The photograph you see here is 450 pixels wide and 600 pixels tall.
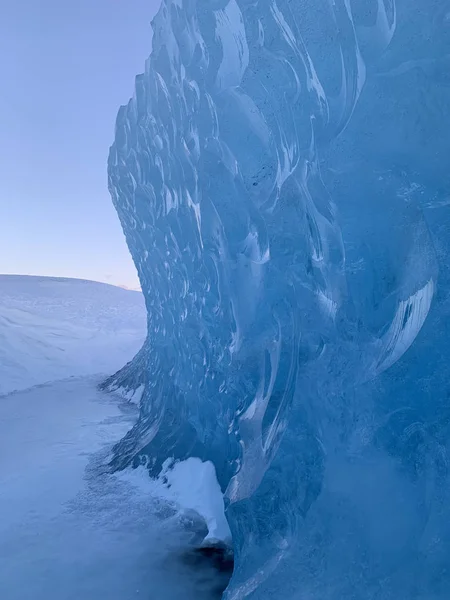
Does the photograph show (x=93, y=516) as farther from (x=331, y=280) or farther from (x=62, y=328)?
(x=62, y=328)

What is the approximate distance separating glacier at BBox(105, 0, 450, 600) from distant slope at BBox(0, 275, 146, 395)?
8708 mm

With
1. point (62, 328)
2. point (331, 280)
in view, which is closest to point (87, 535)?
point (331, 280)

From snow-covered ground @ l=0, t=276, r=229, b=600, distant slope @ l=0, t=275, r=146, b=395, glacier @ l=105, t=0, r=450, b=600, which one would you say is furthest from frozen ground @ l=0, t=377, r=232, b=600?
distant slope @ l=0, t=275, r=146, b=395

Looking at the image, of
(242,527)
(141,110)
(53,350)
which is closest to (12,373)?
(53,350)

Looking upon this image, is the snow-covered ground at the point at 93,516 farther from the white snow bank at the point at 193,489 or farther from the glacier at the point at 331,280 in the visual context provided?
the glacier at the point at 331,280

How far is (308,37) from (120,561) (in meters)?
2.84

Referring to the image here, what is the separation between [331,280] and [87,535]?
2.24 m

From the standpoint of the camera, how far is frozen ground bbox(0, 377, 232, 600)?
92.6 inches

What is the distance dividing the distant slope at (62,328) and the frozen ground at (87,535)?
240 inches

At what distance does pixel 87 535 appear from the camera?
288 cm

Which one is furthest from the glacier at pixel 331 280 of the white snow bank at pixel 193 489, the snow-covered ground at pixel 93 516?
the snow-covered ground at pixel 93 516

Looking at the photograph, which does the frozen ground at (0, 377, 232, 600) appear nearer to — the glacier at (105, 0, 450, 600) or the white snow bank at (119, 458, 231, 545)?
the white snow bank at (119, 458, 231, 545)

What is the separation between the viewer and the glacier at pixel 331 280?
5.43 ft

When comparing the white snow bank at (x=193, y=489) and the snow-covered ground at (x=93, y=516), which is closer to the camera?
the snow-covered ground at (x=93, y=516)
